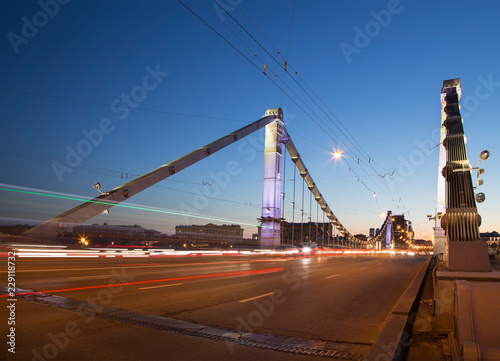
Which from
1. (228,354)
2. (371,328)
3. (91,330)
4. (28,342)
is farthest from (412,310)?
(28,342)

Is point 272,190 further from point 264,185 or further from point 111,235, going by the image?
point 111,235

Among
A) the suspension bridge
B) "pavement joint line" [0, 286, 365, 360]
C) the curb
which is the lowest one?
"pavement joint line" [0, 286, 365, 360]

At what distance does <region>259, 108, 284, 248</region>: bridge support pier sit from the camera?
50.8 m

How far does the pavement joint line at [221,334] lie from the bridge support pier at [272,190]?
43.7 metres

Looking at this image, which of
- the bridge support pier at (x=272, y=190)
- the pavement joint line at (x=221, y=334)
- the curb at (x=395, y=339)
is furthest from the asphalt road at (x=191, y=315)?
the bridge support pier at (x=272, y=190)

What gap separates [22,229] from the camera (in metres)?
29.2

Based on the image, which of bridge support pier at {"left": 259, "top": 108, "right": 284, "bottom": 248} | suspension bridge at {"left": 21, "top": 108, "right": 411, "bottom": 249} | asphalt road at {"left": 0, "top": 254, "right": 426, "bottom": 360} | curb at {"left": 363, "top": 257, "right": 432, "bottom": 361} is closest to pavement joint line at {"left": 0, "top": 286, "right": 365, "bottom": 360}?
asphalt road at {"left": 0, "top": 254, "right": 426, "bottom": 360}

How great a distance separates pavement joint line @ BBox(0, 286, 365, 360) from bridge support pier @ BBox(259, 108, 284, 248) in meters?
43.7

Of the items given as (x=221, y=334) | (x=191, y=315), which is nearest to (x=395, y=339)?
(x=221, y=334)

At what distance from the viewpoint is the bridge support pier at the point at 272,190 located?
50812mm

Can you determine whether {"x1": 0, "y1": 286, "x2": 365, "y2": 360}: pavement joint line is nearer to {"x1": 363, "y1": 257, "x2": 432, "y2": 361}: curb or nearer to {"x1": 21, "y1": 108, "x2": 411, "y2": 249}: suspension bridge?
{"x1": 363, "y1": 257, "x2": 432, "y2": 361}: curb

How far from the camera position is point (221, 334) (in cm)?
580

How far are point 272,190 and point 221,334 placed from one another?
47.0 m

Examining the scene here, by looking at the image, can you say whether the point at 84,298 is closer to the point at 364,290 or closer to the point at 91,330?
the point at 91,330
